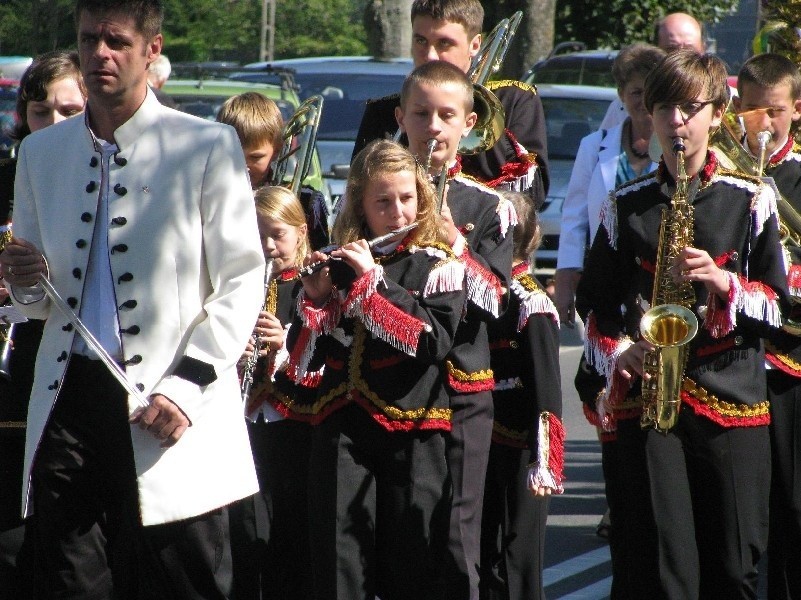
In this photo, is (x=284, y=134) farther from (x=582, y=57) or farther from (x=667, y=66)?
(x=582, y=57)

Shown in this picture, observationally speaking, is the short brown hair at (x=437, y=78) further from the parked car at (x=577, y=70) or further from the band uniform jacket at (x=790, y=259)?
the parked car at (x=577, y=70)

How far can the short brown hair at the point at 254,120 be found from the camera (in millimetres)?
5328

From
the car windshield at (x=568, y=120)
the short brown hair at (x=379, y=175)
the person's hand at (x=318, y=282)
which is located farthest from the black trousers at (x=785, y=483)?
the car windshield at (x=568, y=120)

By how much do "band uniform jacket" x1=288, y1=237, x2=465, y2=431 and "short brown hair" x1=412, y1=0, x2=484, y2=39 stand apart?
1303mm

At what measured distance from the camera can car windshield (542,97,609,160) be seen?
1406cm

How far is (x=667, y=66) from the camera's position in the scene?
14.8 ft

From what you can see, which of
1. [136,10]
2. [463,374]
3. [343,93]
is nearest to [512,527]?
[463,374]

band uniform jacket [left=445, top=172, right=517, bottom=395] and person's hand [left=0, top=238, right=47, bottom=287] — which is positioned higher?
person's hand [left=0, top=238, right=47, bottom=287]

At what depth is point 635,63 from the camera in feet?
20.6

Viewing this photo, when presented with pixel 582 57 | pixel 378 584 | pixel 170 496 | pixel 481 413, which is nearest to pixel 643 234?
pixel 481 413

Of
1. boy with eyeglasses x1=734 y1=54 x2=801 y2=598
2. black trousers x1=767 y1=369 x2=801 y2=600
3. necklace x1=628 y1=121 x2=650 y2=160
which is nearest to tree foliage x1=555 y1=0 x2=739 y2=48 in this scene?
necklace x1=628 y1=121 x2=650 y2=160

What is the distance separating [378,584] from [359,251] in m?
1.03

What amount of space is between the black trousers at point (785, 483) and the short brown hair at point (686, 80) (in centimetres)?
118

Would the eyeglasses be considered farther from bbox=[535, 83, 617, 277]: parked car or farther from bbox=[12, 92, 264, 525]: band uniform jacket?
bbox=[535, 83, 617, 277]: parked car
